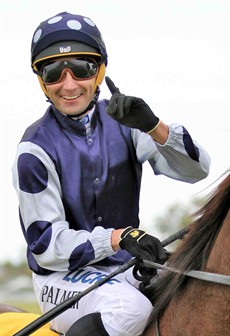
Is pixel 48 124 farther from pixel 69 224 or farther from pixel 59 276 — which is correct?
pixel 59 276

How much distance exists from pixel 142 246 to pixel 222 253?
42 cm

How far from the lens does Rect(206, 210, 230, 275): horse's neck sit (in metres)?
2.56

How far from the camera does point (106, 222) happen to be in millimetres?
3363

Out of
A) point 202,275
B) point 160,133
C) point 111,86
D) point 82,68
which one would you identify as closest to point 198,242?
point 202,275

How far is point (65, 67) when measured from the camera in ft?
10.8

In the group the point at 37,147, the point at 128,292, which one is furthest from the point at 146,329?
the point at 37,147

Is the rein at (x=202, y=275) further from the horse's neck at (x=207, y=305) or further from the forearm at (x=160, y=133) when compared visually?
the forearm at (x=160, y=133)

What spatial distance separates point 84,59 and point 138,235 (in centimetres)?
87

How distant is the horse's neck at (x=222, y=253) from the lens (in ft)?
8.40

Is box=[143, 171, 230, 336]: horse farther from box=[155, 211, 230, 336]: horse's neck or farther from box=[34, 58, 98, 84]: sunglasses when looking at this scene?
box=[34, 58, 98, 84]: sunglasses

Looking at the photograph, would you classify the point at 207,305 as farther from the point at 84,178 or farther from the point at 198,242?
the point at 84,178

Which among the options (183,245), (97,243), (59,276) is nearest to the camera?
(183,245)

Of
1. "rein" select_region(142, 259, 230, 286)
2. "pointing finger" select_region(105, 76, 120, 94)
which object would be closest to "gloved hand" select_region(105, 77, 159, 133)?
"pointing finger" select_region(105, 76, 120, 94)

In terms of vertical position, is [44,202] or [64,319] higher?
[44,202]
